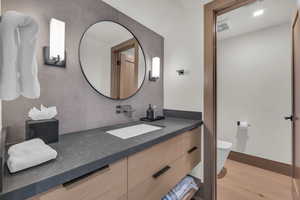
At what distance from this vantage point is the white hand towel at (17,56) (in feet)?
1.25

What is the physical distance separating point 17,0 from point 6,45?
633 millimetres

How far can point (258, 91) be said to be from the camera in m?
2.09

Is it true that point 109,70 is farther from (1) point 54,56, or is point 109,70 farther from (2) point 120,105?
(1) point 54,56

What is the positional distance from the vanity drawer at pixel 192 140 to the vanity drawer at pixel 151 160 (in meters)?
0.11

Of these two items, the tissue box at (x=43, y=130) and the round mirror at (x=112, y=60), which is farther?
the round mirror at (x=112, y=60)

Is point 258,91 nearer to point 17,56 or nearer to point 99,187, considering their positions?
point 99,187

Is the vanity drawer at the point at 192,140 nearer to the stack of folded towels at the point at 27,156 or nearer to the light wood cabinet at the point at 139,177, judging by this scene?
the light wood cabinet at the point at 139,177

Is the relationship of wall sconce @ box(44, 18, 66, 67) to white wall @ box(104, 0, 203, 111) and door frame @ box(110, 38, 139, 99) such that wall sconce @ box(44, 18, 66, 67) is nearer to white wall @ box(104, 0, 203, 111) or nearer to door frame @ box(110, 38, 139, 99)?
door frame @ box(110, 38, 139, 99)

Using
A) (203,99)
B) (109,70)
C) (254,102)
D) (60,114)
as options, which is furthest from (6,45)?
(254,102)

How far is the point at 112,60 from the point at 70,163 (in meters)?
0.94

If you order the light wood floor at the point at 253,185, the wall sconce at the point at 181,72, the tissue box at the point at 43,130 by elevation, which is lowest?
the light wood floor at the point at 253,185

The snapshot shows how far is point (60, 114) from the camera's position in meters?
0.90

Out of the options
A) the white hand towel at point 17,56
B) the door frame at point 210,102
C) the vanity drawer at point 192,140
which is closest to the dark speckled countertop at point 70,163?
the white hand towel at point 17,56

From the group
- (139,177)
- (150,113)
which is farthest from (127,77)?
(139,177)
